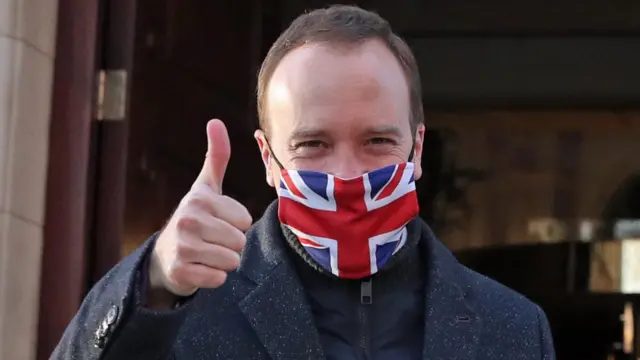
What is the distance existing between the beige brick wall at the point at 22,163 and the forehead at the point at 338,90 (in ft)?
3.33

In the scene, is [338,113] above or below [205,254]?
above

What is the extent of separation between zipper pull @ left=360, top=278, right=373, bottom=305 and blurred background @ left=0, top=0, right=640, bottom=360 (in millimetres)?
1209

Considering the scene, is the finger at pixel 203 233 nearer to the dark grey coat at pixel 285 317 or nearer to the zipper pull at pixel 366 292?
the dark grey coat at pixel 285 317

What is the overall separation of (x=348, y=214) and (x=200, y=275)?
44 cm

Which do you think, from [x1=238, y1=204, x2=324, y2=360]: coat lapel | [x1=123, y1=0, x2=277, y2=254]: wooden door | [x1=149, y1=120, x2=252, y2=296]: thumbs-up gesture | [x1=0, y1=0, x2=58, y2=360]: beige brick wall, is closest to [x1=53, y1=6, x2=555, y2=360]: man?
[x1=238, y1=204, x2=324, y2=360]: coat lapel

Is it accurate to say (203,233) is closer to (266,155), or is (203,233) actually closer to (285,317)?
(285,317)

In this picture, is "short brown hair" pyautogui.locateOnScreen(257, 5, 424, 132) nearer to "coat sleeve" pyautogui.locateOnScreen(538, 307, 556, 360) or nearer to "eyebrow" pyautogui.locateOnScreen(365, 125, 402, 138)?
"eyebrow" pyautogui.locateOnScreen(365, 125, 402, 138)

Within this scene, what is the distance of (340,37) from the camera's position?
5.80 ft

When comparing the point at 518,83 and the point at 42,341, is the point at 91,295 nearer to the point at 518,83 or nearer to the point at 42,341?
the point at 42,341

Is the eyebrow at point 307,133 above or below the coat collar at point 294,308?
above

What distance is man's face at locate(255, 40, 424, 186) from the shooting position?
5.49ft

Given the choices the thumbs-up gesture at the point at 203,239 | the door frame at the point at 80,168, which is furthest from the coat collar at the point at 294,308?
the door frame at the point at 80,168

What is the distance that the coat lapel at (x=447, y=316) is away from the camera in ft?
5.45

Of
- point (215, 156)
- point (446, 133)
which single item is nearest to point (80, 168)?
point (215, 156)
